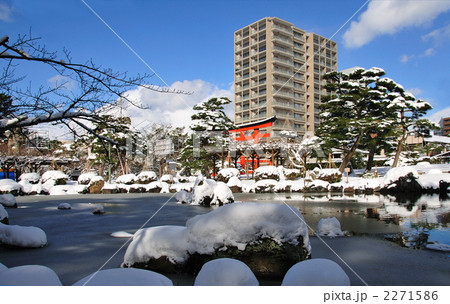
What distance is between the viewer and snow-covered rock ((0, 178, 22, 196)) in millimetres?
14398

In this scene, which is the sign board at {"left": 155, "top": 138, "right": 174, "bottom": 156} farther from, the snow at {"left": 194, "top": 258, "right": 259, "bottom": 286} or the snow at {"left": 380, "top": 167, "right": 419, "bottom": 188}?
the snow at {"left": 194, "top": 258, "right": 259, "bottom": 286}

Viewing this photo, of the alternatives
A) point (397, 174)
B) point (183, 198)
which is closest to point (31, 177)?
point (183, 198)

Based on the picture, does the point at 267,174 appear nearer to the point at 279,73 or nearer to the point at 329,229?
the point at 329,229

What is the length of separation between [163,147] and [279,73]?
2628cm

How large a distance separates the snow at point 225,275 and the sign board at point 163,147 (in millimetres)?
25357

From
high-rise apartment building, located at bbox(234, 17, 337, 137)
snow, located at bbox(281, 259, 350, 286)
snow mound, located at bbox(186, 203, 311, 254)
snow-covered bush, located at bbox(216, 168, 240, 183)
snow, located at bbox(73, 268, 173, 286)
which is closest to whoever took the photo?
snow, located at bbox(73, 268, 173, 286)

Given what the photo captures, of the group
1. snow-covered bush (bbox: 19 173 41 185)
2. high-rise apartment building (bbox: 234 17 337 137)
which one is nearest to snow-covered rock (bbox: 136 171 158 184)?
snow-covered bush (bbox: 19 173 41 185)

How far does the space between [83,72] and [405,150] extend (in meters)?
33.5

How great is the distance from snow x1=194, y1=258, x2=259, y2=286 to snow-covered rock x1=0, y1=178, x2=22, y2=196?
54.0ft

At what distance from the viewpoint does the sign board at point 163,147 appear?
27.0 metres

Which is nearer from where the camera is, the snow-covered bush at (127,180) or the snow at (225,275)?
the snow at (225,275)

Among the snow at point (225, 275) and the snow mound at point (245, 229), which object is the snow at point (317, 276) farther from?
the snow mound at point (245, 229)

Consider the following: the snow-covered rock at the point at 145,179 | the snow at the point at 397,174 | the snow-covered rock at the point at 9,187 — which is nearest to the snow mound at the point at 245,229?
the snow at the point at 397,174
